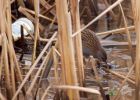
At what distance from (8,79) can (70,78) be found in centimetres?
61

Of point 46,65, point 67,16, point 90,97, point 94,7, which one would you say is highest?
point 94,7

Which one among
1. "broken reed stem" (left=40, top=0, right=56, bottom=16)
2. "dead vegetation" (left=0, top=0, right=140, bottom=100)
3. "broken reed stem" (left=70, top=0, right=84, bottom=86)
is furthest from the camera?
"broken reed stem" (left=40, top=0, right=56, bottom=16)

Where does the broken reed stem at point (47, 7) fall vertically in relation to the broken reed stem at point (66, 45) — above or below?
above

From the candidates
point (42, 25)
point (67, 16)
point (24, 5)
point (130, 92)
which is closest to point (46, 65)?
point (130, 92)

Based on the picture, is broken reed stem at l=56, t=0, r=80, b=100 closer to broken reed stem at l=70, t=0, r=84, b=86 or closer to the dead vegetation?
the dead vegetation

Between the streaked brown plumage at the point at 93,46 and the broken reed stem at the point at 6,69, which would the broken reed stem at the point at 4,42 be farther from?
the streaked brown plumage at the point at 93,46

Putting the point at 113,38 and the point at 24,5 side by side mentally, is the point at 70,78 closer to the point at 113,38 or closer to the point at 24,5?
the point at 113,38

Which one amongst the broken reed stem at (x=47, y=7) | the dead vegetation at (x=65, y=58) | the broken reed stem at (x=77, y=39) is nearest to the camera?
the dead vegetation at (x=65, y=58)

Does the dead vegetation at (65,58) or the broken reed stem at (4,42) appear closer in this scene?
the dead vegetation at (65,58)

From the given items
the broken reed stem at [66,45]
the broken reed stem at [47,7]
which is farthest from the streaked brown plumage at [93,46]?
the broken reed stem at [66,45]

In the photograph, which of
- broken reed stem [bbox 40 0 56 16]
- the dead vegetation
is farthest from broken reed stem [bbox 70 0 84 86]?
broken reed stem [bbox 40 0 56 16]

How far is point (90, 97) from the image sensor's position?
3.62 meters

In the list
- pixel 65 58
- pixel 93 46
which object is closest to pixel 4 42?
pixel 65 58

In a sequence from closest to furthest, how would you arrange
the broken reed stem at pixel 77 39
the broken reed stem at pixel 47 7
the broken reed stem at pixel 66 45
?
the broken reed stem at pixel 66 45 < the broken reed stem at pixel 77 39 < the broken reed stem at pixel 47 7
